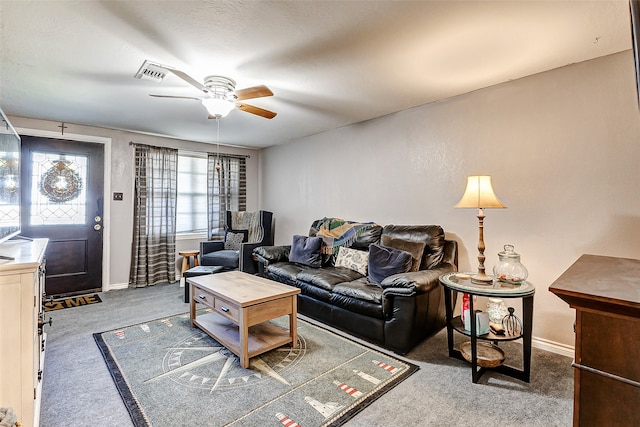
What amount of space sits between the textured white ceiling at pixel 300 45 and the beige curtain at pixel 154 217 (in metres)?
1.41

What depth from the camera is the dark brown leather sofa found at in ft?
7.81

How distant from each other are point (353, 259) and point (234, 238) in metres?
2.23

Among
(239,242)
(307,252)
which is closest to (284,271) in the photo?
(307,252)

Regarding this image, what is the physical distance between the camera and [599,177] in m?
2.27

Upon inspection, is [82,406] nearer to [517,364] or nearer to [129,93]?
[129,93]

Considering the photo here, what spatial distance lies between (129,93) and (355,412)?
10.8ft

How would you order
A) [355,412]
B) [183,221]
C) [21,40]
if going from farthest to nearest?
[183,221]
[21,40]
[355,412]

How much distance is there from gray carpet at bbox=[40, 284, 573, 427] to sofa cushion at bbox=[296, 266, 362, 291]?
91 centimetres

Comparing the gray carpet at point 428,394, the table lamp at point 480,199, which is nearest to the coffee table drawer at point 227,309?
the gray carpet at point 428,394

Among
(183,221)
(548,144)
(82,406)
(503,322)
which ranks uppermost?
(548,144)

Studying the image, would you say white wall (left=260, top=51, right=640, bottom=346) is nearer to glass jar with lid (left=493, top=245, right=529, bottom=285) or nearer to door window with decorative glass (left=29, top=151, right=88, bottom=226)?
glass jar with lid (left=493, top=245, right=529, bottom=285)

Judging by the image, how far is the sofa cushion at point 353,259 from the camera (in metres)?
3.29

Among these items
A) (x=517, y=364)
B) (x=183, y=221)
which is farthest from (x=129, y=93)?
(x=517, y=364)

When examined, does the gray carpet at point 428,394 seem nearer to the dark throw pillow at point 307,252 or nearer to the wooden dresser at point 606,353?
the wooden dresser at point 606,353
